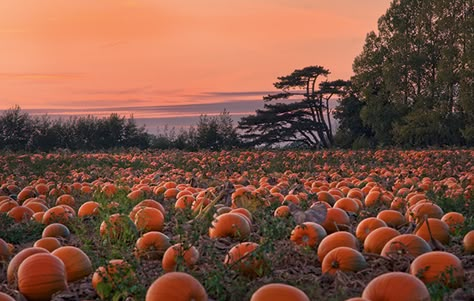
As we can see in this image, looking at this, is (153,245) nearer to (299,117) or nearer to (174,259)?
(174,259)

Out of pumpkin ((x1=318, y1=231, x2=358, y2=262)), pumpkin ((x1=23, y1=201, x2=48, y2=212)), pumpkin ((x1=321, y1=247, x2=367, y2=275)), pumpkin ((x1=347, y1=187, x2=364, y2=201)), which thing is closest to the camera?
pumpkin ((x1=321, y1=247, x2=367, y2=275))

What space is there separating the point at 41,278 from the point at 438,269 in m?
2.56

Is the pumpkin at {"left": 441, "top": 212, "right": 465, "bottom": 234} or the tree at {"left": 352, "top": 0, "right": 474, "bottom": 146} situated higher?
the tree at {"left": 352, "top": 0, "right": 474, "bottom": 146}

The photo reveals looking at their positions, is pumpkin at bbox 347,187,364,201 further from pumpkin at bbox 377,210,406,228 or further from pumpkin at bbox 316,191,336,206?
pumpkin at bbox 377,210,406,228

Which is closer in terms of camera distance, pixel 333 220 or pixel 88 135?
pixel 333 220

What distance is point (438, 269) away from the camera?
12.9 feet

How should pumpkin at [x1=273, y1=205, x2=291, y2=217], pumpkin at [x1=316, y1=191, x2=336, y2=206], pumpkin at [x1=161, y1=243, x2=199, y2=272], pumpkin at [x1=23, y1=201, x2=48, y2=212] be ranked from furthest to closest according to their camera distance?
pumpkin at [x1=316, y1=191, x2=336, y2=206]
pumpkin at [x1=23, y1=201, x2=48, y2=212]
pumpkin at [x1=273, y1=205, x2=291, y2=217]
pumpkin at [x1=161, y1=243, x2=199, y2=272]

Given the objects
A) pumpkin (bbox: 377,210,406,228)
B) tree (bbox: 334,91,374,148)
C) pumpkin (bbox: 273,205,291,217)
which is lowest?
pumpkin (bbox: 377,210,406,228)

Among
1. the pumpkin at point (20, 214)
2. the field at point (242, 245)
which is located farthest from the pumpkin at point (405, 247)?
the pumpkin at point (20, 214)

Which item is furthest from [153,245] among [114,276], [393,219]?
[393,219]

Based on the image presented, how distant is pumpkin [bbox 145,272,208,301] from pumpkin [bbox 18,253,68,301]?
0.93 metres

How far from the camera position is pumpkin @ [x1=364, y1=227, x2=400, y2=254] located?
4895 millimetres

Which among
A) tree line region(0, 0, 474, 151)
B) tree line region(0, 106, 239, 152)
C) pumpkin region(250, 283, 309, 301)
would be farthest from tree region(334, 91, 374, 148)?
pumpkin region(250, 283, 309, 301)

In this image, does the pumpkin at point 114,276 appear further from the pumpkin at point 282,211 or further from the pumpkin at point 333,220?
the pumpkin at point 282,211
